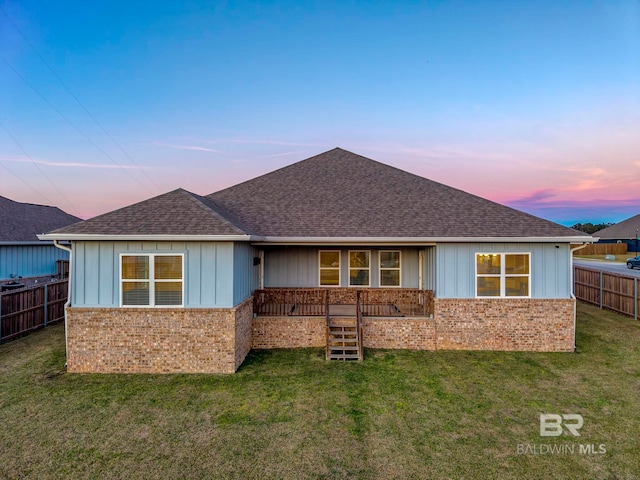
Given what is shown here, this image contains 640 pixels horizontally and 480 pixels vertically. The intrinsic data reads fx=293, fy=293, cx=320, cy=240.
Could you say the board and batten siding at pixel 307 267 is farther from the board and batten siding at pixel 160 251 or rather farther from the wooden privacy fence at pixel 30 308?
the wooden privacy fence at pixel 30 308

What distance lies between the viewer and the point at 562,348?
8461 mm

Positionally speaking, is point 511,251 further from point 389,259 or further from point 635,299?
point 635,299

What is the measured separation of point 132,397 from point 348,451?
4.49 metres

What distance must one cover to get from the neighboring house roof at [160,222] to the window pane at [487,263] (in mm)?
6792

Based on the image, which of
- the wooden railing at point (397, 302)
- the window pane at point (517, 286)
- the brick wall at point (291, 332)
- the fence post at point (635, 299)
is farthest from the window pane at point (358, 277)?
the fence post at point (635, 299)

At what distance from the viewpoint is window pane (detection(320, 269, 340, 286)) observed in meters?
11.1

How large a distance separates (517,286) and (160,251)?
980 centimetres

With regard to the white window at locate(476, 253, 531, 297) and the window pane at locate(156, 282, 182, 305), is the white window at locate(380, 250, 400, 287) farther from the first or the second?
the window pane at locate(156, 282, 182, 305)

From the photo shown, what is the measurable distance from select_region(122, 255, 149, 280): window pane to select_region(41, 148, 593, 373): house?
0.08 feet

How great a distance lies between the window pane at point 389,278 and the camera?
10977mm

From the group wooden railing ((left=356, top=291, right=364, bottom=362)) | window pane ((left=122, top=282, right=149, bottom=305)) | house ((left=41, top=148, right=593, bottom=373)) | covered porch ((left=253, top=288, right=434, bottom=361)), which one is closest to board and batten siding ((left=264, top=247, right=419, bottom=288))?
house ((left=41, top=148, right=593, bottom=373))

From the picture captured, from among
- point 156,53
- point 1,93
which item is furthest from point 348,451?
point 1,93

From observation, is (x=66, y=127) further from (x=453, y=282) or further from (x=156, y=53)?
(x=453, y=282)

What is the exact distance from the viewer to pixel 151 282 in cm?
708
